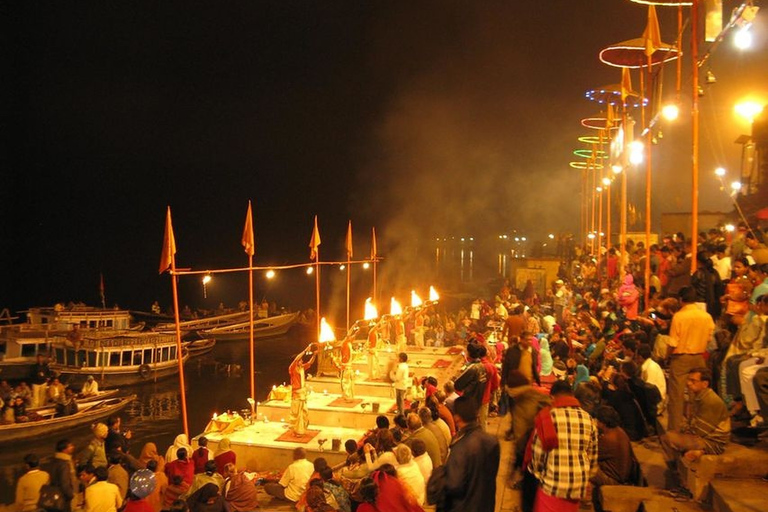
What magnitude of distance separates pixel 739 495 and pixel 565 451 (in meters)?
2.28

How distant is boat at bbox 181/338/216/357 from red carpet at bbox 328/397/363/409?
1157 inches

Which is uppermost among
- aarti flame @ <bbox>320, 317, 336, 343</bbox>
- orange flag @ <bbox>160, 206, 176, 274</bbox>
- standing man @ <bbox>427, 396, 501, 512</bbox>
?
orange flag @ <bbox>160, 206, 176, 274</bbox>

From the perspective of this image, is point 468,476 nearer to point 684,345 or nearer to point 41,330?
point 684,345

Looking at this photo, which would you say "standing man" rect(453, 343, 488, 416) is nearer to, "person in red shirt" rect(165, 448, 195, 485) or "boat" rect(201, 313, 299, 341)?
"person in red shirt" rect(165, 448, 195, 485)

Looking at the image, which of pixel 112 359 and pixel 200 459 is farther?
pixel 112 359

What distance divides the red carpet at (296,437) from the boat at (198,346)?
30.9 m

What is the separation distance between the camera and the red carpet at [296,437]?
13.3 m

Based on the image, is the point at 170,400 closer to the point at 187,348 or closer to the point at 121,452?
the point at 187,348

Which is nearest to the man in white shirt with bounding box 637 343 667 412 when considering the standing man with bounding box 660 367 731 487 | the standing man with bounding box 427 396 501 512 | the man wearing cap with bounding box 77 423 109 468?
the standing man with bounding box 660 367 731 487

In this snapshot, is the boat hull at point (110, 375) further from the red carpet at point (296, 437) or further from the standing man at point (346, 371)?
the red carpet at point (296, 437)

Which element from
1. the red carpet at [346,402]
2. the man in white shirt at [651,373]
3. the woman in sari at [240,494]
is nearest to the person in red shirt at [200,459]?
the woman in sari at [240,494]

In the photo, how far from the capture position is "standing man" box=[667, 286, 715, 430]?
799 cm

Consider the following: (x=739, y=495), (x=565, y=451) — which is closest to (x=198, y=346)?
(x=739, y=495)

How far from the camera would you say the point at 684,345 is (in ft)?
26.5
